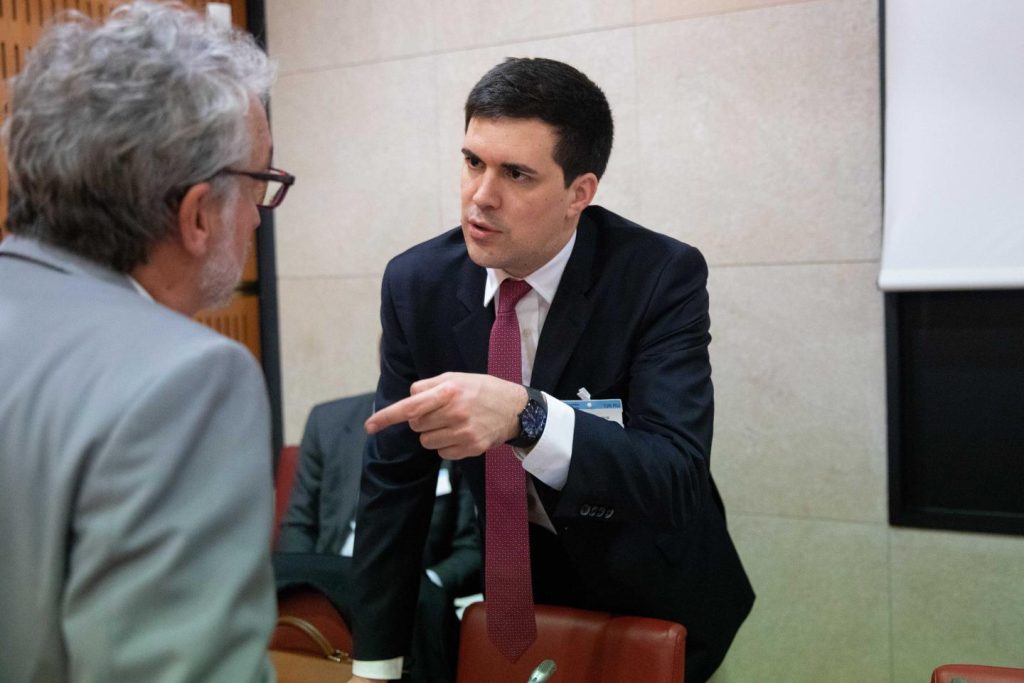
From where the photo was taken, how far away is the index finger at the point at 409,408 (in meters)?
1.14

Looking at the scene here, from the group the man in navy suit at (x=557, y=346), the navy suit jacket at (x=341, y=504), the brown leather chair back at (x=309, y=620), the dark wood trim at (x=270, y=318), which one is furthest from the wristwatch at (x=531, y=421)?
the dark wood trim at (x=270, y=318)

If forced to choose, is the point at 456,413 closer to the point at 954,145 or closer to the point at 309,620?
the point at 309,620

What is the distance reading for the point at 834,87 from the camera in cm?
248

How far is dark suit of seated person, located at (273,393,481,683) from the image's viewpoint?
193 cm

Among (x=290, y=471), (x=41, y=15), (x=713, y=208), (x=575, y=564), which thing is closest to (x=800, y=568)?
(x=713, y=208)

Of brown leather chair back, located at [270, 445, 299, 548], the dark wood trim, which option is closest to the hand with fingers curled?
brown leather chair back, located at [270, 445, 299, 548]

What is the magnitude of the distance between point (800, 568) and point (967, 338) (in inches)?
30.5

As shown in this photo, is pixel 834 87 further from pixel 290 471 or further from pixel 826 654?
pixel 290 471

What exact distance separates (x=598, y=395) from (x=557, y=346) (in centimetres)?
11

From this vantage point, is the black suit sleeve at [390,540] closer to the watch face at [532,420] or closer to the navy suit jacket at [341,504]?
the watch face at [532,420]

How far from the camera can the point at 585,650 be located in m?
1.48

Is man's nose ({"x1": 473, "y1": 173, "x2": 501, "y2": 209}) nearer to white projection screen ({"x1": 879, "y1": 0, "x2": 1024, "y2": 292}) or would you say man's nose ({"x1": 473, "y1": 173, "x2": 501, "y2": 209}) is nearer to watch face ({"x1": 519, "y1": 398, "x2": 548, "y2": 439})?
watch face ({"x1": 519, "y1": 398, "x2": 548, "y2": 439})

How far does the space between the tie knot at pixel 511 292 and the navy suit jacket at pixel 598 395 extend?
0.13ft

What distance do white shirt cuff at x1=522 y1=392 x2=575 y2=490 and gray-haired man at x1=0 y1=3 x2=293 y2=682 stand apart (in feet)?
1.83
